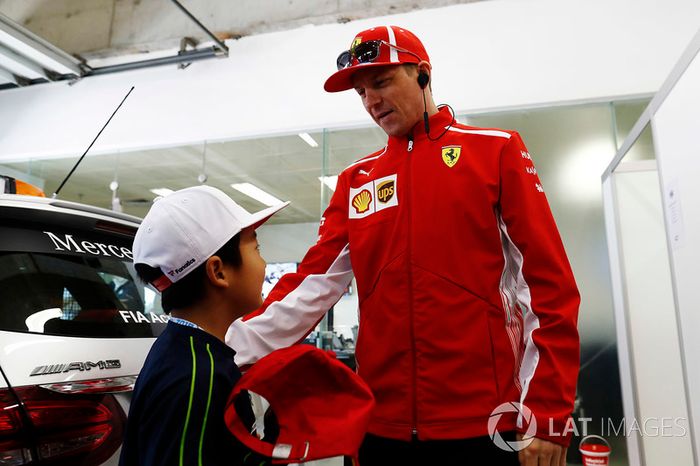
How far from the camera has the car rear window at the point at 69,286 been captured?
144 cm

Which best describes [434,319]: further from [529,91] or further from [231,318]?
[529,91]

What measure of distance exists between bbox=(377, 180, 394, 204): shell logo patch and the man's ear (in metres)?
0.50

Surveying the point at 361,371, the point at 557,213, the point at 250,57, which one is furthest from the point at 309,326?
the point at 250,57

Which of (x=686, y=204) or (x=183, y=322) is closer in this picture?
(x=183, y=322)

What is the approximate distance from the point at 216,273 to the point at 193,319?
12 cm

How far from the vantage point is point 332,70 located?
487 centimetres

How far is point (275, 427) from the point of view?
1.04 m

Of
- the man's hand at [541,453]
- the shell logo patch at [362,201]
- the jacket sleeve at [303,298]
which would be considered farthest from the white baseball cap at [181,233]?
the man's hand at [541,453]

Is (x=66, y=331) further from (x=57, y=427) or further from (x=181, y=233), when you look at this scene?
(x=181, y=233)

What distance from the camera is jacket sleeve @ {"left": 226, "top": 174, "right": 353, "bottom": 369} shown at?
1.40 meters

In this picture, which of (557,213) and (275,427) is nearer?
(275,427)

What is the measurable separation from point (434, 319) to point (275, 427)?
0.47m
